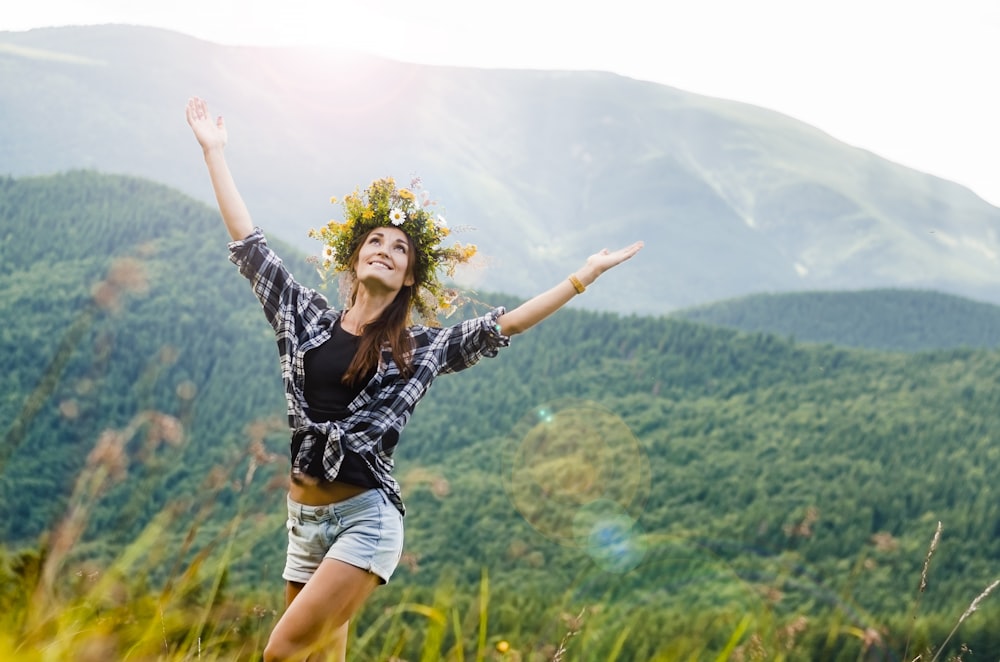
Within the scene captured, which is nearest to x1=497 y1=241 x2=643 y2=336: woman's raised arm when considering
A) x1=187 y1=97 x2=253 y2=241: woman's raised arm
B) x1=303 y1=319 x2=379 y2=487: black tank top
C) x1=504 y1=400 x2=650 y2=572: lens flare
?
x1=303 y1=319 x2=379 y2=487: black tank top

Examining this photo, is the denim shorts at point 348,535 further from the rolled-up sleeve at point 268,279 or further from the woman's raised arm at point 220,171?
the woman's raised arm at point 220,171

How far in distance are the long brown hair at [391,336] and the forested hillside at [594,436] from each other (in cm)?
2828

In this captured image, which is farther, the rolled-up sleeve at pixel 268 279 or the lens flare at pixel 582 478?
the lens flare at pixel 582 478

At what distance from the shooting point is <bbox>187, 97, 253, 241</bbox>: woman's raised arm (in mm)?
3926

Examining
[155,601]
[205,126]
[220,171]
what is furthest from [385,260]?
[155,601]

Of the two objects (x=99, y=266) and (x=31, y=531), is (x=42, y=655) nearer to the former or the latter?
(x=31, y=531)

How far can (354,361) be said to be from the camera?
3.53 metres

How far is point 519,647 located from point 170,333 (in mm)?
91415

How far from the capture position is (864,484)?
68562 millimetres

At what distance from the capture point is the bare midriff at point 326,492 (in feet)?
11.1

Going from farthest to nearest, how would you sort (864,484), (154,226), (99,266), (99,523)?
1. (154,226)
2. (99,266)
3. (864,484)
4. (99,523)

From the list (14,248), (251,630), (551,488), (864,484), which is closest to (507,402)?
(551,488)

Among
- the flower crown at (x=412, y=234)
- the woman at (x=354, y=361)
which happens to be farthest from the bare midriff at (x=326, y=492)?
the flower crown at (x=412, y=234)

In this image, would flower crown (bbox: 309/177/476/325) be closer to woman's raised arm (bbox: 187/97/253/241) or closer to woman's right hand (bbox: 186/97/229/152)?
woman's raised arm (bbox: 187/97/253/241)
